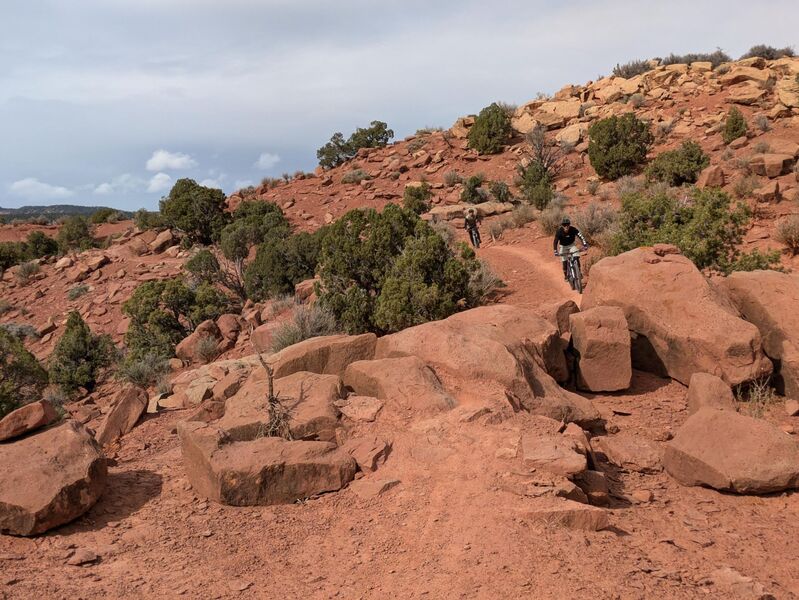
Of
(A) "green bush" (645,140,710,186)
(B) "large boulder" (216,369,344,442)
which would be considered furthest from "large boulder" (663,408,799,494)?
(A) "green bush" (645,140,710,186)

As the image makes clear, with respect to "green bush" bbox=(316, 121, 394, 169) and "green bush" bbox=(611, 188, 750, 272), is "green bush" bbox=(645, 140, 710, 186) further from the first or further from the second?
"green bush" bbox=(316, 121, 394, 169)

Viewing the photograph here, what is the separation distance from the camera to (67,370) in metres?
14.5

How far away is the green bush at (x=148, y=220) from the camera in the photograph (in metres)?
30.3

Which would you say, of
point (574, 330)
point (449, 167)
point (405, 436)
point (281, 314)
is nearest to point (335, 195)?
point (449, 167)

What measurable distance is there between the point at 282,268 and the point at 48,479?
13650mm

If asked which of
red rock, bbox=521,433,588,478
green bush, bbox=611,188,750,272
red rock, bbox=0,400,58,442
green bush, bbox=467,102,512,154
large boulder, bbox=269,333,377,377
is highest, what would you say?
green bush, bbox=467,102,512,154

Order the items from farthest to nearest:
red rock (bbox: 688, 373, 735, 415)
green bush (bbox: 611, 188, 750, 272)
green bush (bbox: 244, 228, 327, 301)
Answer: green bush (bbox: 244, 228, 327, 301) < green bush (bbox: 611, 188, 750, 272) < red rock (bbox: 688, 373, 735, 415)

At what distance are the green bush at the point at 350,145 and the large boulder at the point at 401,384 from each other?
34957 mm

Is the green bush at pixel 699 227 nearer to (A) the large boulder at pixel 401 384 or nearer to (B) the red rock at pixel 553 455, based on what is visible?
(A) the large boulder at pixel 401 384

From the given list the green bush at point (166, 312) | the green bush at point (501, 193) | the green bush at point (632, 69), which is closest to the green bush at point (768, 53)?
the green bush at point (632, 69)

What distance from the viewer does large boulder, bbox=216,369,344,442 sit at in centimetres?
562

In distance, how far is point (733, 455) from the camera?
5.21 meters

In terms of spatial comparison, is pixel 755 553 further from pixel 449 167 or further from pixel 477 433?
pixel 449 167

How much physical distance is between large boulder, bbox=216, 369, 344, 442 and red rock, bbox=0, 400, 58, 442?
1576mm
